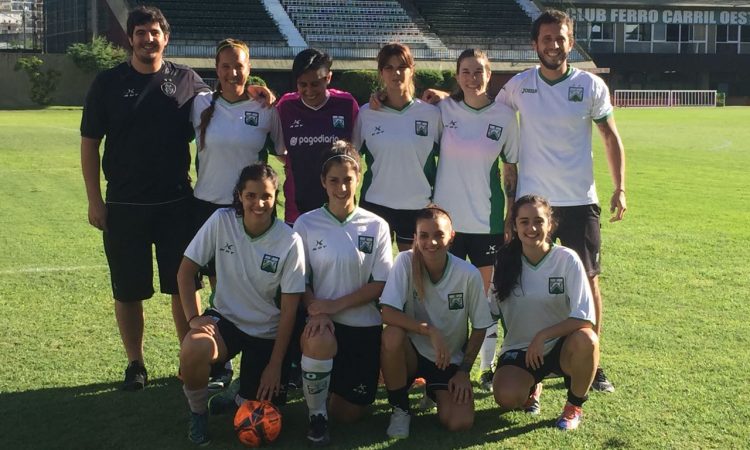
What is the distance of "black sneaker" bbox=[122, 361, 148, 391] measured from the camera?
192 inches

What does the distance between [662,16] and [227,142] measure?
57.5 metres

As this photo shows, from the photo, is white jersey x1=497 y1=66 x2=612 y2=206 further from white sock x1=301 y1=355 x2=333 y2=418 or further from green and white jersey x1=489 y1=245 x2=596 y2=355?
white sock x1=301 y1=355 x2=333 y2=418

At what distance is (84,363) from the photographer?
5.29 metres

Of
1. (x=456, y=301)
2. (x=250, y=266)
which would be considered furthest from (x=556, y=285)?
(x=250, y=266)

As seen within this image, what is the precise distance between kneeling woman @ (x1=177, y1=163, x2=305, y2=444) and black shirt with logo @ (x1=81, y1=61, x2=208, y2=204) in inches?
27.2

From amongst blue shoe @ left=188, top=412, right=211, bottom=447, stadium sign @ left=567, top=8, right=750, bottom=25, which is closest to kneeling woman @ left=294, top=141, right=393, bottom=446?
blue shoe @ left=188, top=412, right=211, bottom=447

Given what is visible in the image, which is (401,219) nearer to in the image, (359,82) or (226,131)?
(226,131)

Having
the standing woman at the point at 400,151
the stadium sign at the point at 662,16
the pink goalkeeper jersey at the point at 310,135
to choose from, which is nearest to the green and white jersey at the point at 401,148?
the standing woman at the point at 400,151

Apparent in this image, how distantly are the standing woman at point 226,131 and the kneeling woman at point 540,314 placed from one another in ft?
5.11

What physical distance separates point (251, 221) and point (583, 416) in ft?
6.51

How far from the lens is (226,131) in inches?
193

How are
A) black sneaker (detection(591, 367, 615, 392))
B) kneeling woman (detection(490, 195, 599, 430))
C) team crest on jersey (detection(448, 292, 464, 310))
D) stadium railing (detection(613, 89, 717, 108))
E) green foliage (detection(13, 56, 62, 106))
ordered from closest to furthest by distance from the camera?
1. kneeling woman (detection(490, 195, 599, 430))
2. team crest on jersey (detection(448, 292, 464, 310))
3. black sneaker (detection(591, 367, 615, 392))
4. green foliage (detection(13, 56, 62, 106))
5. stadium railing (detection(613, 89, 717, 108))

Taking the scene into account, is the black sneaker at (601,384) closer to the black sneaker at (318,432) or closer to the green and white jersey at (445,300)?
the green and white jersey at (445,300)

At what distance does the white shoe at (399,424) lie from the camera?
4.21 m
